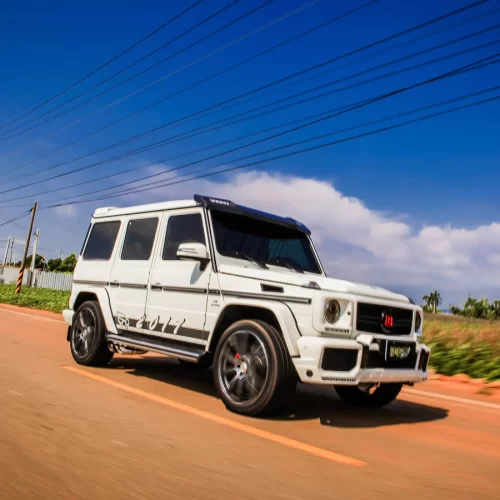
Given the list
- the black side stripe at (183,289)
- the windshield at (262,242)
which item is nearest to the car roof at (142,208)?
the windshield at (262,242)

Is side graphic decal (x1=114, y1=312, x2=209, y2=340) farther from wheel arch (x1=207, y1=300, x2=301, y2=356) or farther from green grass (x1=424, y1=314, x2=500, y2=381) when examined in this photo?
green grass (x1=424, y1=314, x2=500, y2=381)

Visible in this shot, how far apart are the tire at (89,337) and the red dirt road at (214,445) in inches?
24.8

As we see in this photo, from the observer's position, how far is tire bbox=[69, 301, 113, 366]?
7.11 m

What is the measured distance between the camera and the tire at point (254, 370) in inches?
185

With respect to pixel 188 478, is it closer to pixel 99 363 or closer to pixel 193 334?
pixel 193 334

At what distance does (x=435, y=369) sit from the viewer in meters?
9.22

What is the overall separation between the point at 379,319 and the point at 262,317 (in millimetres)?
1071

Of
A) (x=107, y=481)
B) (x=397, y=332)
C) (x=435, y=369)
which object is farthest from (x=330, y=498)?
(x=435, y=369)

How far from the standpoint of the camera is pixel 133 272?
22.3 ft

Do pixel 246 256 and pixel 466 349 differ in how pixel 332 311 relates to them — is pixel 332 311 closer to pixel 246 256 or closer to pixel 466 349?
pixel 246 256

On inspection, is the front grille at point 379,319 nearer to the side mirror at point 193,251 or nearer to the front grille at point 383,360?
the front grille at point 383,360

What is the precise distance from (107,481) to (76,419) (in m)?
1.47

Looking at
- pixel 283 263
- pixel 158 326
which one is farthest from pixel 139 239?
pixel 283 263

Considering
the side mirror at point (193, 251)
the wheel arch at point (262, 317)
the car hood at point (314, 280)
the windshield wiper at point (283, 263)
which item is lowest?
the wheel arch at point (262, 317)
